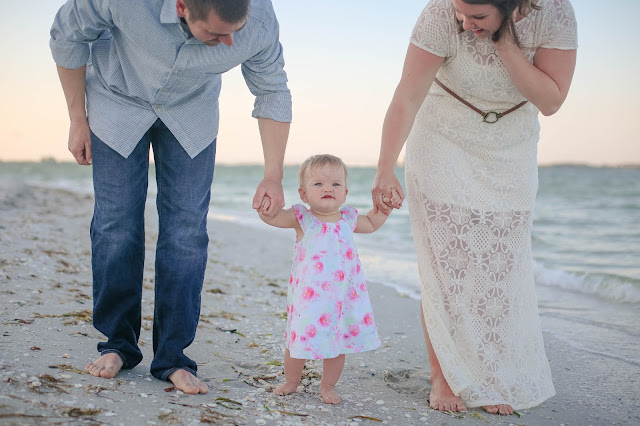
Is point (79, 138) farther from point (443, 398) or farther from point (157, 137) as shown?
point (443, 398)

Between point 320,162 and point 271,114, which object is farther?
point 320,162

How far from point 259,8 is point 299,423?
1832 millimetres

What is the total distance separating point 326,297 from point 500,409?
1032 mm

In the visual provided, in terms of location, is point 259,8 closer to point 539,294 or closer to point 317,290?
point 317,290

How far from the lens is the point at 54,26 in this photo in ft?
8.94

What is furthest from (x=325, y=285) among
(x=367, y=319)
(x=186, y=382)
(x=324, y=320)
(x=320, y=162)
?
(x=186, y=382)

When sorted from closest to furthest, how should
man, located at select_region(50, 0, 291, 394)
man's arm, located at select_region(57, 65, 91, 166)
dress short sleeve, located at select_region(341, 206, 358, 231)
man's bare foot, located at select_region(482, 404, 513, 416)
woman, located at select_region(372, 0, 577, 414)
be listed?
1. man, located at select_region(50, 0, 291, 394)
2. man's arm, located at select_region(57, 65, 91, 166)
3. woman, located at select_region(372, 0, 577, 414)
4. man's bare foot, located at select_region(482, 404, 513, 416)
5. dress short sleeve, located at select_region(341, 206, 358, 231)

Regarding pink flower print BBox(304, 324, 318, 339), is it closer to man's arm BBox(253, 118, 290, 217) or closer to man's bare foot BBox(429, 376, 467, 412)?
man's arm BBox(253, 118, 290, 217)

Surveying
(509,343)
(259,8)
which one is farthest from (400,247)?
(259,8)

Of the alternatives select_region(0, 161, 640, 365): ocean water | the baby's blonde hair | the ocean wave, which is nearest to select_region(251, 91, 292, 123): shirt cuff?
the baby's blonde hair

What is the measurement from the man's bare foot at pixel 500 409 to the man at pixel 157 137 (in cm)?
140

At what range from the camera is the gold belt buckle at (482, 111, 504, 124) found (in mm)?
3020

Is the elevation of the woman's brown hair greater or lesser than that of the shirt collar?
greater

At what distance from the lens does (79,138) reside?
289 centimetres
